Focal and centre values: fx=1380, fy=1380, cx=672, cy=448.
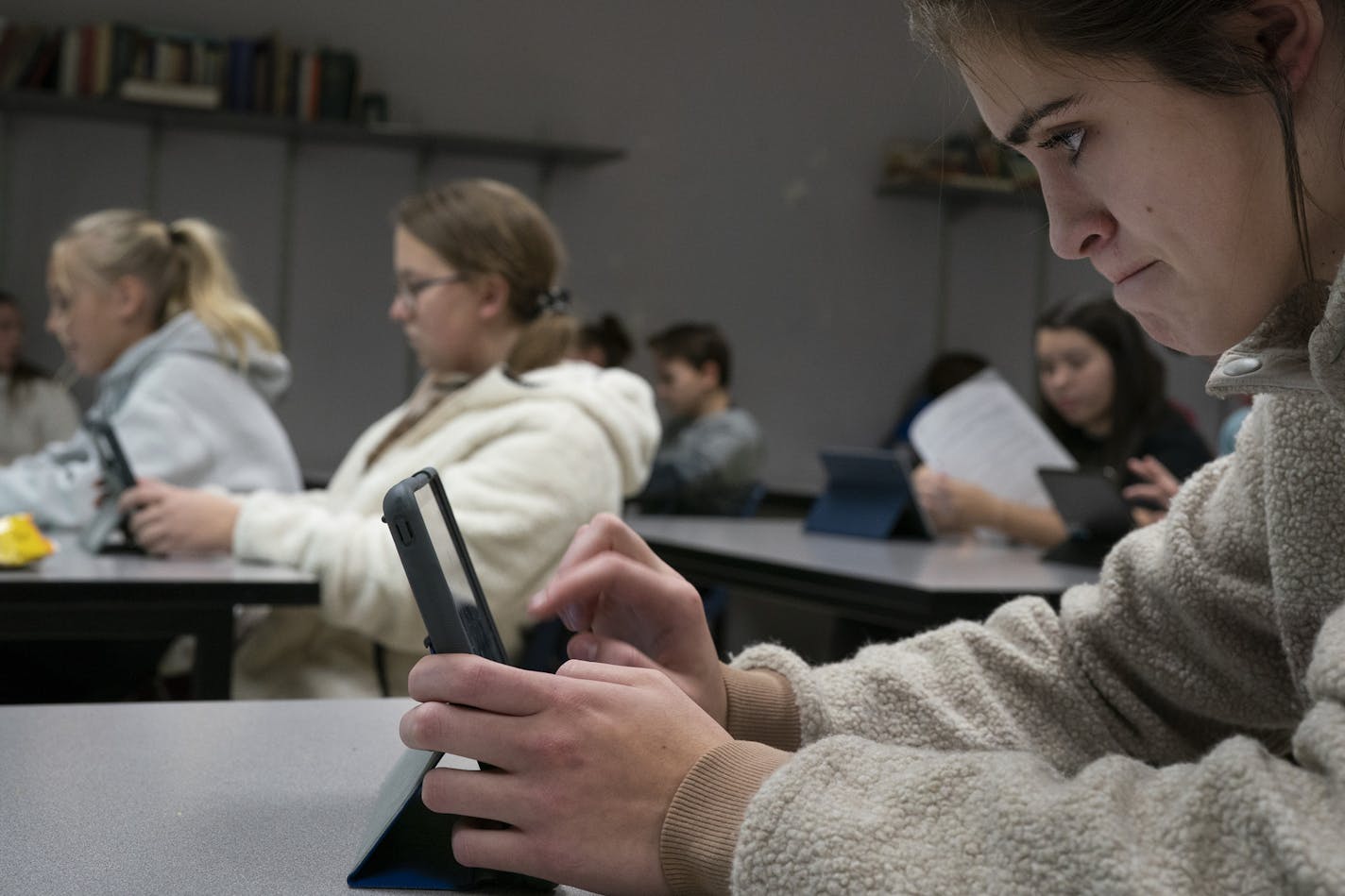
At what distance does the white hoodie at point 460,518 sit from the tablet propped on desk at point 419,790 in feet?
3.71

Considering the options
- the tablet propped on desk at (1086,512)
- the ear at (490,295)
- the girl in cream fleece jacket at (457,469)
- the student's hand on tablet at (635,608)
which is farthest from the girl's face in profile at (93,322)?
the student's hand on tablet at (635,608)

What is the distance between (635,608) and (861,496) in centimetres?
228

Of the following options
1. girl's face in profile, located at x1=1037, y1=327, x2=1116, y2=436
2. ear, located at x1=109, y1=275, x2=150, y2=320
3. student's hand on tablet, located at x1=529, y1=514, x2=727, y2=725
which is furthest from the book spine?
student's hand on tablet, located at x1=529, y1=514, x2=727, y2=725

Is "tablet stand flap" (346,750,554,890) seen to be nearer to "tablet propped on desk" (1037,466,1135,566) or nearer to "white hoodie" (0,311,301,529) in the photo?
"white hoodie" (0,311,301,529)

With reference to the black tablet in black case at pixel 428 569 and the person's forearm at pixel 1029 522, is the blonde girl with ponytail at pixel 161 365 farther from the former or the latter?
the black tablet in black case at pixel 428 569

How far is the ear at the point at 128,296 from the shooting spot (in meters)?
2.66

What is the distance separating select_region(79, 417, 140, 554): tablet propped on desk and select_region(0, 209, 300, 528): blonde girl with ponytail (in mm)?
250

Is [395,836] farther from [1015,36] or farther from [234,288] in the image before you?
[234,288]

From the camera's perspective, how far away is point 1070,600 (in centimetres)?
95

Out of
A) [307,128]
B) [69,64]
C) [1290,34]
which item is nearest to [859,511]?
[1290,34]

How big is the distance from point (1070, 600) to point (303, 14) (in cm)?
541

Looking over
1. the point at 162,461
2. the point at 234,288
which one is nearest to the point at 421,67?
the point at 234,288

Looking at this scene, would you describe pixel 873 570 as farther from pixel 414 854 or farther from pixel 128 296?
pixel 414 854

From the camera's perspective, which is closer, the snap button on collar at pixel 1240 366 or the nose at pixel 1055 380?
the snap button on collar at pixel 1240 366
